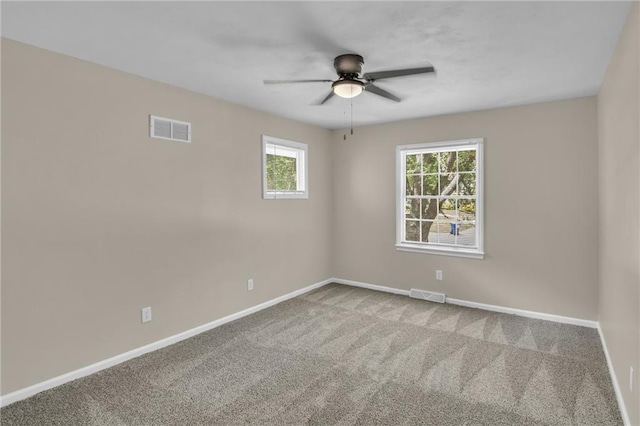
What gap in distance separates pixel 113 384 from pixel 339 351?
72.4 inches

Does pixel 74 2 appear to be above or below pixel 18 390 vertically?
above

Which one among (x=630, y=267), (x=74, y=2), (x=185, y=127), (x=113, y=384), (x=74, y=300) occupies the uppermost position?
(x=74, y=2)

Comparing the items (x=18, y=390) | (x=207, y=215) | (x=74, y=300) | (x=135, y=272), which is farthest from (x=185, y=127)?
(x=18, y=390)

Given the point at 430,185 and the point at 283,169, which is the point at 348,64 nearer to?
the point at 283,169

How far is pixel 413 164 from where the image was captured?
5.04 m

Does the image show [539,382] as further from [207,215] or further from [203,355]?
[207,215]

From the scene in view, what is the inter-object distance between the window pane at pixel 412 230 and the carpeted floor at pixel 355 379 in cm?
137

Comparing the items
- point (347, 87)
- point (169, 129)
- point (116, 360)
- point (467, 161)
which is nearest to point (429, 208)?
point (467, 161)

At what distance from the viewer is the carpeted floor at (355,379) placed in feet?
7.64

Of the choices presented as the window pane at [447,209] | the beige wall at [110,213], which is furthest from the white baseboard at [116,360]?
the window pane at [447,209]

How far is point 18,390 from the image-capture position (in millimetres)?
2482

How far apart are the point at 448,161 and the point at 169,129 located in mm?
3418

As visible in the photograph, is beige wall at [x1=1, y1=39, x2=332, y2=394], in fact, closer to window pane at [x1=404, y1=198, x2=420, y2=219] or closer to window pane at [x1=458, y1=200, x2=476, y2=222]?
window pane at [x1=404, y1=198, x2=420, y2=219]

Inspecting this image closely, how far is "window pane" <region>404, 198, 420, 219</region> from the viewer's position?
5047 millimetres
